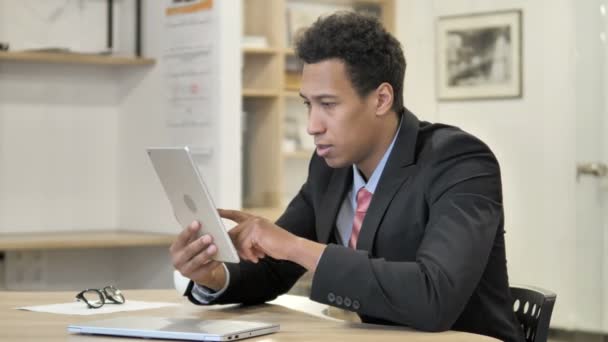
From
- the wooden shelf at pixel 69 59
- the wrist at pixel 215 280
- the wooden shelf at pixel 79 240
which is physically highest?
the wooden shelf at pixel 69 59

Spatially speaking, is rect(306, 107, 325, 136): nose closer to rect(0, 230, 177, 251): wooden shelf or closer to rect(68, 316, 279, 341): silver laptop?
rect(68, 316, 279, 341): silver laptop

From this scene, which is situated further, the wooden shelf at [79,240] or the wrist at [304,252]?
the wooden shelf at [79,240]

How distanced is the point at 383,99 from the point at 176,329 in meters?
0.73

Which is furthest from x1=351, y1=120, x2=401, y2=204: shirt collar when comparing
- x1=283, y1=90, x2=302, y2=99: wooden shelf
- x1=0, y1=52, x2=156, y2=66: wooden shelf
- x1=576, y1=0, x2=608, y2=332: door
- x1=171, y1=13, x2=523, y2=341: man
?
x1=283, y1=90, x2=302, y2=99: wooden shelf

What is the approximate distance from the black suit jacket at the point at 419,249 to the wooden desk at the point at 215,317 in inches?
1.9

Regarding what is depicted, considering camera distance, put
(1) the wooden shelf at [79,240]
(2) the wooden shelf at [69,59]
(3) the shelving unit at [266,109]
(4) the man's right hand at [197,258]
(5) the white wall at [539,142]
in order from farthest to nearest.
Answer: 1. (3) the shelving unit at [266,109]
2. (5) the white wall at [539,142]
3. (2) the wooden shelf at [69,59]
4. (1) the wooden shelf at [79,240]
5. (4) the man's right hand at [197,258]

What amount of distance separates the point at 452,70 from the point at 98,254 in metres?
1.93

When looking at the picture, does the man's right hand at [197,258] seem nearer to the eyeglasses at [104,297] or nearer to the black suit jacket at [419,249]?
the black suit jacket at [419,249]

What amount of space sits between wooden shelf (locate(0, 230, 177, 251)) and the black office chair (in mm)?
2571

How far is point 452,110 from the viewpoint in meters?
5.18

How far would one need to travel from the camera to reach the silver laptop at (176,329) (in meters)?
1.83

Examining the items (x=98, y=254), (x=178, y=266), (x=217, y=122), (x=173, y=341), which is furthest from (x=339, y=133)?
(x=98, y=254)

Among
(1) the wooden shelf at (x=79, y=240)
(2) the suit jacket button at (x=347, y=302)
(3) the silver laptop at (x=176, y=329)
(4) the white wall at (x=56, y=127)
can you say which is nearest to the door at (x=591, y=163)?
(1) the wooden shelf at (x=79, y=240)

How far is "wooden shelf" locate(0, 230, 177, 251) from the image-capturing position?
172 inches
